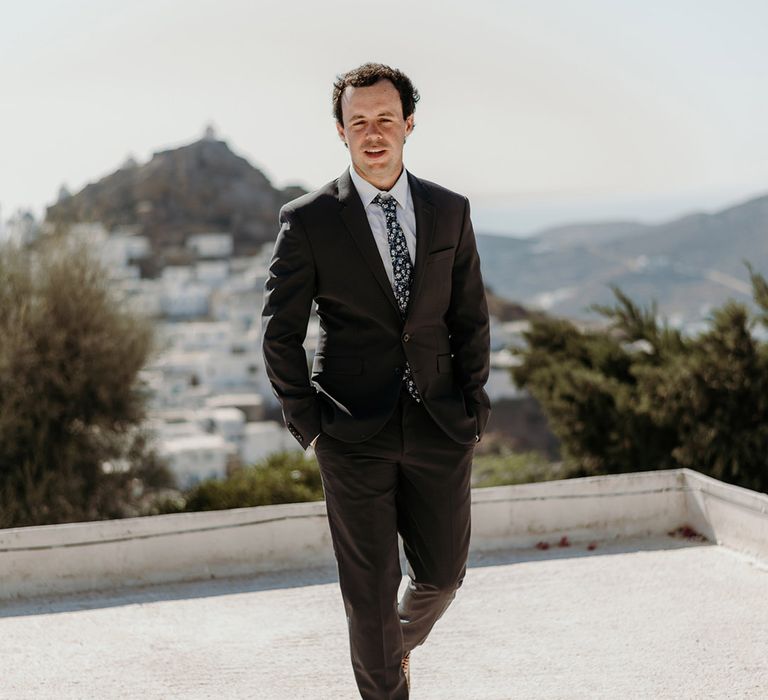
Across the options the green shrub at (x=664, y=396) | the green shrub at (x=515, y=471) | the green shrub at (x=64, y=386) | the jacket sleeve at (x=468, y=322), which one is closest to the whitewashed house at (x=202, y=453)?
the green shrub at (x=515, y=471)

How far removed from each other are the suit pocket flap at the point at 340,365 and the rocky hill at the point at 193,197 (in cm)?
7746

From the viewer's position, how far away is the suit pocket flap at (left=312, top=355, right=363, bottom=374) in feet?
7.79

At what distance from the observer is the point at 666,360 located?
787 cm

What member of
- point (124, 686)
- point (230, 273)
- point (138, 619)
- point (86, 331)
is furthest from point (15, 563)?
point (230, 273)

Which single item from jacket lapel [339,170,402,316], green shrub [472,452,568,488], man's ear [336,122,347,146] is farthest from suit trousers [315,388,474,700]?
green shrub [472,452,568,488]

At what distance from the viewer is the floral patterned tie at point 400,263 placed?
2389mm

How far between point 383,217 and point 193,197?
82082 millimetres

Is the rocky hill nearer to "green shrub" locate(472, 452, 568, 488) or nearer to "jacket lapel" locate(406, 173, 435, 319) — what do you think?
"green shrub" locate(472, 452, 568, 488)

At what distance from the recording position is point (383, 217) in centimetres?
242

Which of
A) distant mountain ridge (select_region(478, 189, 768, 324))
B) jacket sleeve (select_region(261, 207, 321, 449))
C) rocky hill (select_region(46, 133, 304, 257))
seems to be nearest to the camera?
jacket sleeve (select_region(261, 207, 321, 449))

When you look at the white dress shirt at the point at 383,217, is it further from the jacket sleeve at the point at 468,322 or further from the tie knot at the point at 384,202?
the jacket sleeve at the point at 468,322

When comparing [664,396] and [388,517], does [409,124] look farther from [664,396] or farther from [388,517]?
[664,396]

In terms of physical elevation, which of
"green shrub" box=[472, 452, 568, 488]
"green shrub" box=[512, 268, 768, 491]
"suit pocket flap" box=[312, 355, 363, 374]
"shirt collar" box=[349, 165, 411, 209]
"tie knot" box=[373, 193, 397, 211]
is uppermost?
"shirt collar" box=[349, 165, 411, 209]

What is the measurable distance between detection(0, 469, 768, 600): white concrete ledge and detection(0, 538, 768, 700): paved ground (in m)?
0.10
